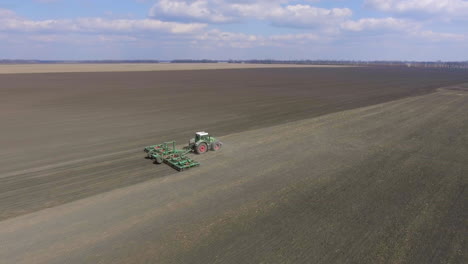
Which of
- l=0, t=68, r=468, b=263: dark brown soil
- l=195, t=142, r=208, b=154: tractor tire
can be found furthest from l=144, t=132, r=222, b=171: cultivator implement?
l=0, t=68, r=468, b=263: dark brown soil

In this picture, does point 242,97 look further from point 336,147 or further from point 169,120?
point 336,147

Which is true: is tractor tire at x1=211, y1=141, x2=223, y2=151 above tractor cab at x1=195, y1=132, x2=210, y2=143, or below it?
below

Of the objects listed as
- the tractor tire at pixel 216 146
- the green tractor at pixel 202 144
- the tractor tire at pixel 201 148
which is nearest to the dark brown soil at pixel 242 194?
the tractor tire at pixel 216 146

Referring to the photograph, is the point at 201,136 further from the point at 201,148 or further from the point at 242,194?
→ the point at 242,194

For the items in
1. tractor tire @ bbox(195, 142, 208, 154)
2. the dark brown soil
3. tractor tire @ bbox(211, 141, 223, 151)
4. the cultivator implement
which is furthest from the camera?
tractor tire @ bbox(211, 141, 223, 151)

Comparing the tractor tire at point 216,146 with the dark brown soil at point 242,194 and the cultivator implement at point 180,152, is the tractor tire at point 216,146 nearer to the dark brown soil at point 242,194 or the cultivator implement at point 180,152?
the cultivator implement at point 180,152

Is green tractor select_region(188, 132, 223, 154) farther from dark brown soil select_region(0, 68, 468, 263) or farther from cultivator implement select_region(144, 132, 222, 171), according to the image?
dark brown soil select_region(0, 68, 468, 263)

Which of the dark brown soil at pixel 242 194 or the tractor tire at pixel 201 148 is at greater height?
the tractor tire at pixel 201 148
